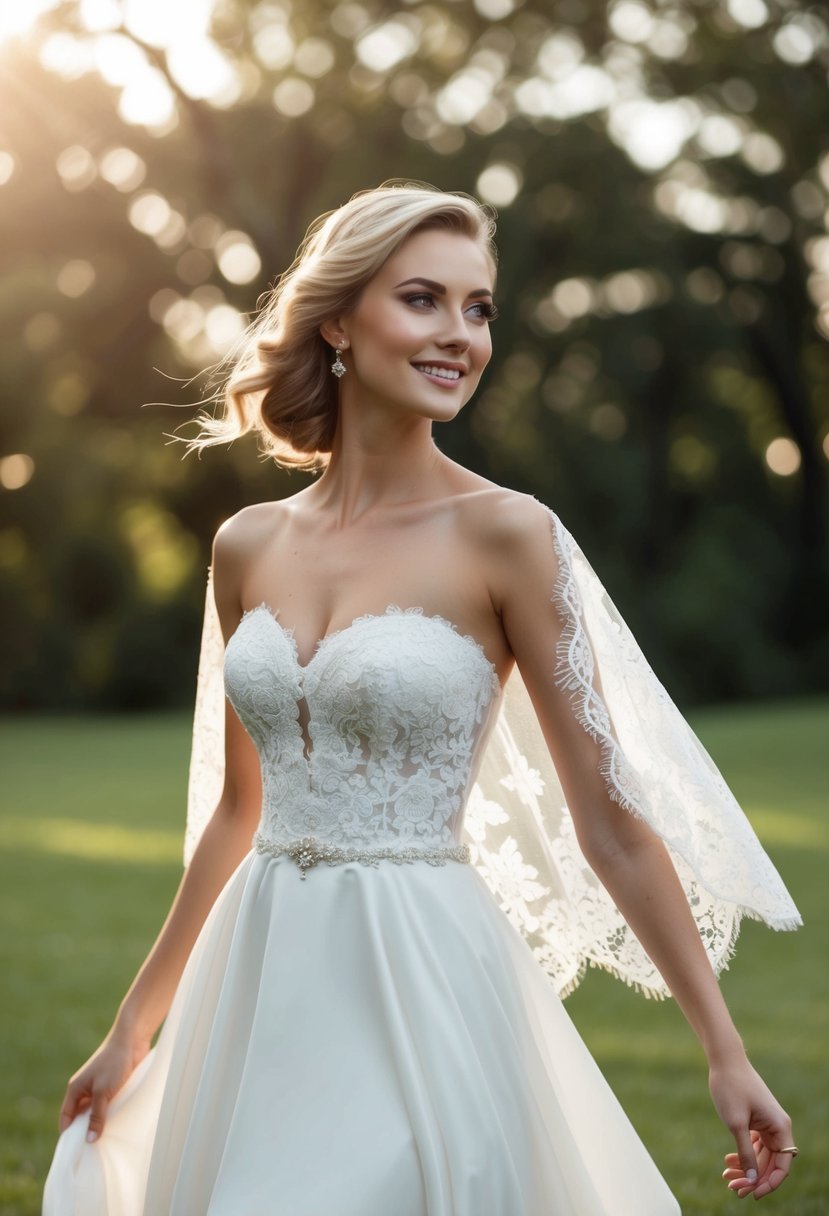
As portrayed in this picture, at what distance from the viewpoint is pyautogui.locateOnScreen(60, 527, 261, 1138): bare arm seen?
3229mm

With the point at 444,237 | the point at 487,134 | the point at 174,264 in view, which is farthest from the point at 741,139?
the point at 444,237

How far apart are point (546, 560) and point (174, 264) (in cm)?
2578

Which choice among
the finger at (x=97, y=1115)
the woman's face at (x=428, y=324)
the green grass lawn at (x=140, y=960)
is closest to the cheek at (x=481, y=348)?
the woman's face at (x=428, y=324)

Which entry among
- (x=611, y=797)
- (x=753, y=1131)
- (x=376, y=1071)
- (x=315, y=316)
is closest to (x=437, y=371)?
(x=315, y=316)

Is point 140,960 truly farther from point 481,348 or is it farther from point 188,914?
point 481,348

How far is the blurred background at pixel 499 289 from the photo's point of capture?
83.0 ft

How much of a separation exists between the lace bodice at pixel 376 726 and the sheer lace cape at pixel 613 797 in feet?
0.72

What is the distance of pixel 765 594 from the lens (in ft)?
119

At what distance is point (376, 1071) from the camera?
2.69 m

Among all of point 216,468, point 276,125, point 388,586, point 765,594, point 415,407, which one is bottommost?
point 765,594

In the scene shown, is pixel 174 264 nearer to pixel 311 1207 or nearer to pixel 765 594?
pixel 765 594

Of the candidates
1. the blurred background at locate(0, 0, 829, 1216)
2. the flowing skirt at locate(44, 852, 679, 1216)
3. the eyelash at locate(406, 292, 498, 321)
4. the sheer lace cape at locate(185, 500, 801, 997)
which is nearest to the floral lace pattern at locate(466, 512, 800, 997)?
the sheer lace cape at locate(185, 500, 801, 997)

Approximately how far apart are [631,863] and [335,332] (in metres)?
1.32

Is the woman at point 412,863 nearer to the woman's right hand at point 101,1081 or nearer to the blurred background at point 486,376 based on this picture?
the woman's right hand at point 101,1081
